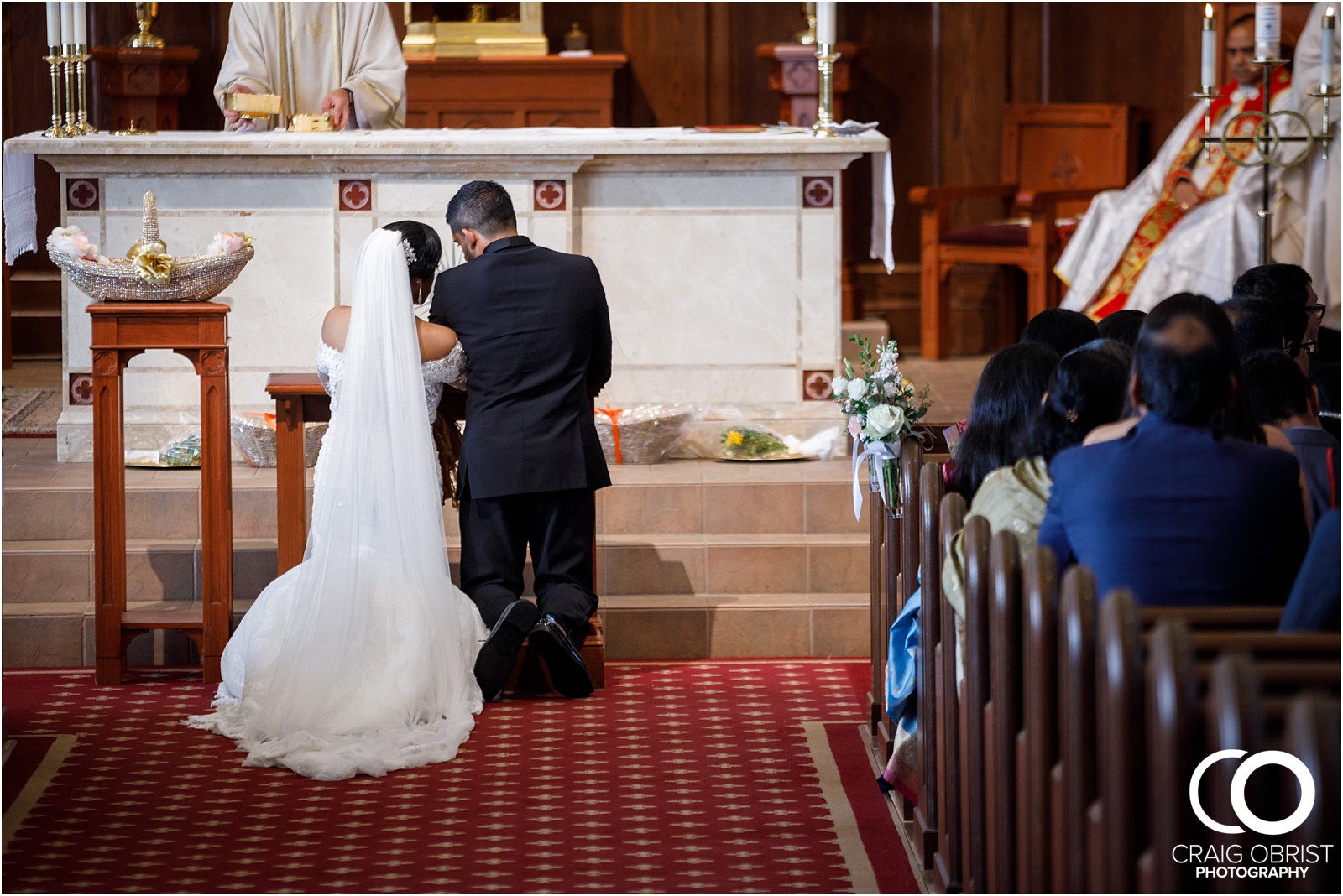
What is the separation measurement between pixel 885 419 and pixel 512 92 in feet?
19.6

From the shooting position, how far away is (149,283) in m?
5.27

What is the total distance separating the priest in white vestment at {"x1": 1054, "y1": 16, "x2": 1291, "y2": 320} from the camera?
8008 millimetres

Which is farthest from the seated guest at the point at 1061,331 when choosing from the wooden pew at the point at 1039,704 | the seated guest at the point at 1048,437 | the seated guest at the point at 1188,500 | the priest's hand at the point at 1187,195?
the priest's hand at the point at 1187,195

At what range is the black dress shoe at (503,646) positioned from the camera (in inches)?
198

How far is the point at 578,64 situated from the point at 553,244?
3.37 meters

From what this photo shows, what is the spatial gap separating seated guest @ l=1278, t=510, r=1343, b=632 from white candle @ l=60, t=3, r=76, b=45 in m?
5.19

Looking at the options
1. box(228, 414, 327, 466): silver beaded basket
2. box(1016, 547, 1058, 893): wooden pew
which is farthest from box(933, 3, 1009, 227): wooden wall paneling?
box(1016, 547, 1058, 893): wooden pew

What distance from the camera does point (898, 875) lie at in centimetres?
383

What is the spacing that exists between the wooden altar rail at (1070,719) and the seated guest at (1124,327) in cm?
130

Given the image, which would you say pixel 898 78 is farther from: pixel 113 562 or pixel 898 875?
pixel 898 875

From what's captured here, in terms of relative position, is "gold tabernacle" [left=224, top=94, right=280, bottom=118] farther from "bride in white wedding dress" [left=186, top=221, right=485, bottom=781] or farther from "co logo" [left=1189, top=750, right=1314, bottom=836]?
"co logo" [left=1189, top=750, right=1314, bottom=836]

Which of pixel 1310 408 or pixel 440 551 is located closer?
pixel 1310 408

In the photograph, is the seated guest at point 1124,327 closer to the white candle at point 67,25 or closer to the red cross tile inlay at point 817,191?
the red cross tile inlay at point 817,191

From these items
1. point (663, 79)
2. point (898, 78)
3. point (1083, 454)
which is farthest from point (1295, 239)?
point (1083, 454)
